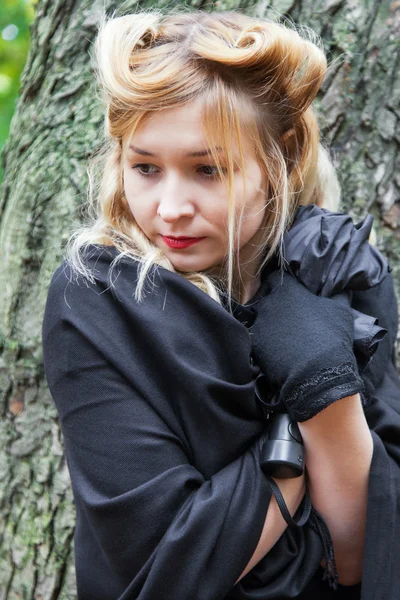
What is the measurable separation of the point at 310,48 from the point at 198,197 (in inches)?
21.0

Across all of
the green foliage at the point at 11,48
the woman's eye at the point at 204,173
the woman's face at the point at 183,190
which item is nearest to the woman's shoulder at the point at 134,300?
the woman's face at the point at 183,190

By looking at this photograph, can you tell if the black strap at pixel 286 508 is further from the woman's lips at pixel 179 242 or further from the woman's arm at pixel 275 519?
the woman's lips at pixel 179 242

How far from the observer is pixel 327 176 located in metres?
2.12

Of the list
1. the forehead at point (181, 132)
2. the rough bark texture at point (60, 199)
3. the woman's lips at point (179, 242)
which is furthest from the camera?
the rough bark texture at point (60, 199)

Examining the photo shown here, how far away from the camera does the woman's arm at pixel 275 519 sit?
1585 millimetres

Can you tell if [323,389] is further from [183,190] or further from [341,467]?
[183,190]

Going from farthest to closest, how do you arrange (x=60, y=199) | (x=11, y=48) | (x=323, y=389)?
1. (x=11, y=48)
2. (x=60, y=199)
3. (x=323, y=389)

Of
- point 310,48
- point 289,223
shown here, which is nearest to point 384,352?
point 289,223

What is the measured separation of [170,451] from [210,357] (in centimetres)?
24

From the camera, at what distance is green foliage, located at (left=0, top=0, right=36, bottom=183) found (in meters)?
3.86

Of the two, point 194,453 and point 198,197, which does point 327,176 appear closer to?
point 198,197

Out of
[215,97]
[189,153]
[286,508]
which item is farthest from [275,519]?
[215,97]

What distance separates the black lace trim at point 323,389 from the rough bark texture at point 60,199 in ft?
3.41

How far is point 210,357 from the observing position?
5.46 feet
